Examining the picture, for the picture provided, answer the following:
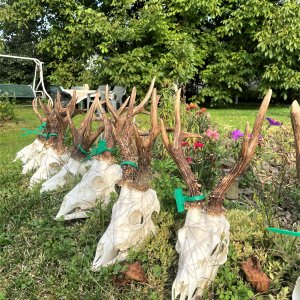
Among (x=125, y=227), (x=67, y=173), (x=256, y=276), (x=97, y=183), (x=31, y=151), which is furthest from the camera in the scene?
(x=31, y=151)

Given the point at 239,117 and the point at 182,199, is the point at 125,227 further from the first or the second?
the point at 239,117

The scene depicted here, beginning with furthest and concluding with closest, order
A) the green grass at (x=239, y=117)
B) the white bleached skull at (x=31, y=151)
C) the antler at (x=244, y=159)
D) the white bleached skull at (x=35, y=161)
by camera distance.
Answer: the green grass at (x=239, y=117), the white bleached skull at (x=31, y=151), the white bleached skull at (x=35, y=161), the antler at (x=244, y=159)

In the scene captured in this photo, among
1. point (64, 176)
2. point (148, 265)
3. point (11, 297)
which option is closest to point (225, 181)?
point (148, 265)

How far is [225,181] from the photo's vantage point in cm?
219

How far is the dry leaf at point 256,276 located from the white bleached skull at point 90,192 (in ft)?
4.13

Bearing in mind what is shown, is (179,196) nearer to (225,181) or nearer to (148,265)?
(225,181)

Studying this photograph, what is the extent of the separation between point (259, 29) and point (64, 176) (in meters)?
12.1

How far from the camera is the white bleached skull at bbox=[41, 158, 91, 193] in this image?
143 inches

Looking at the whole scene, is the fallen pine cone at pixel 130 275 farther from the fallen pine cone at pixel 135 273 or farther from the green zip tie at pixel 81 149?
the green zip tie at pixel 81 149

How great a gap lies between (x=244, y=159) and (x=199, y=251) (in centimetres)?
54

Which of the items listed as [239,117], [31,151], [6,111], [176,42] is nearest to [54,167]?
[31,151]

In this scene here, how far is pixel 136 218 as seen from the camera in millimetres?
2586

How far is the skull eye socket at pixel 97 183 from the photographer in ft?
10.3

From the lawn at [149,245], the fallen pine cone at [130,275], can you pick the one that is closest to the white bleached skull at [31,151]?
the lawn at [149,245]
